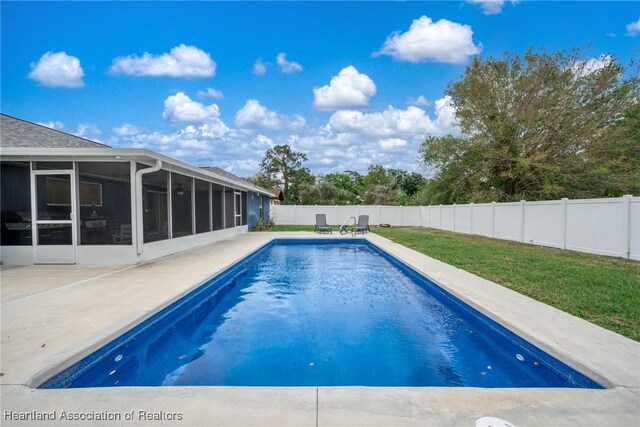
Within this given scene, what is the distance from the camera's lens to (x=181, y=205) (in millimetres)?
9836

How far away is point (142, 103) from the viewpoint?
17.0m

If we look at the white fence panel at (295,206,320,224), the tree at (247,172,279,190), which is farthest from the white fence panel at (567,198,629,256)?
the tree at (247,172,279,190)

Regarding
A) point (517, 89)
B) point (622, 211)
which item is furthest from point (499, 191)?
point (622, 211)

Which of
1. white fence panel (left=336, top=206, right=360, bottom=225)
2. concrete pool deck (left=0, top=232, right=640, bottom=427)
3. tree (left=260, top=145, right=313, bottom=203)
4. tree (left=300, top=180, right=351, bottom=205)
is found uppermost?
tree (left=260, top=145, right=313, bottom=203)

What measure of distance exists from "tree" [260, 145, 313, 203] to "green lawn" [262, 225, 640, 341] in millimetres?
30380

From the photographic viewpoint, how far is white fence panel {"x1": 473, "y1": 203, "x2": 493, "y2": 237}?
14.3 meters

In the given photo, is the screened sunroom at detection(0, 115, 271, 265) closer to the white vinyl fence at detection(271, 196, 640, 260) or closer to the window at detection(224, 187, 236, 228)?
the window at detection(224, 187, 236, 228)

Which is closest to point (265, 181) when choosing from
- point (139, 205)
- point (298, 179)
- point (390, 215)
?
point (298, 179)

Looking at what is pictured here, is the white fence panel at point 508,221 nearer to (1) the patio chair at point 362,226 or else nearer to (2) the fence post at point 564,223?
(2) the fence post at point 564,223

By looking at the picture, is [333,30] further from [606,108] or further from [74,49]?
[606,108]

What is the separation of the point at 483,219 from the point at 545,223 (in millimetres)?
4032

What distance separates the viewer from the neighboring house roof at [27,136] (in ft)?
24.5

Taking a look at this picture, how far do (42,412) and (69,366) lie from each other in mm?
767

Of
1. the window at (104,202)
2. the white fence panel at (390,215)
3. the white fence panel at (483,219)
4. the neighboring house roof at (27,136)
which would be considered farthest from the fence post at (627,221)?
the white fence panel at (390,215)
